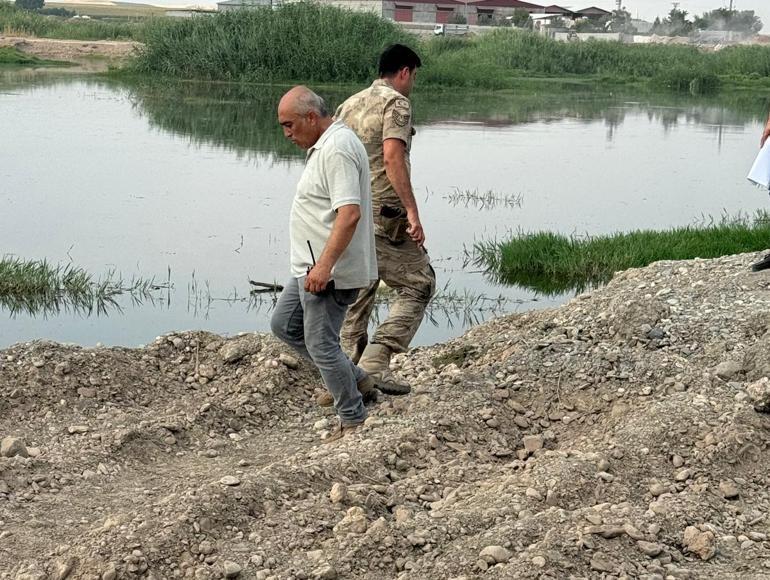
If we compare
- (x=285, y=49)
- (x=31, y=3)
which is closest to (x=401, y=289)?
(x=285, y=49)

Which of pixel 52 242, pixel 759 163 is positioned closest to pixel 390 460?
pixel 759 163

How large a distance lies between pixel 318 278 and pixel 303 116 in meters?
0.77

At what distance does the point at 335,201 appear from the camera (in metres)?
5.44

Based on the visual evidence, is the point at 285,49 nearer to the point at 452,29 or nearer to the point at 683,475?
the point at 683,475

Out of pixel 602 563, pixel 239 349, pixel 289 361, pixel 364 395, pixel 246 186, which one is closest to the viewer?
pixel 602 563

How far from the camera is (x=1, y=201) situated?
15.0 meters

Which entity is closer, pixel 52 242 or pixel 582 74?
pixel 52 242

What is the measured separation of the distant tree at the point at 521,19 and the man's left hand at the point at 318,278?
70.8 metres

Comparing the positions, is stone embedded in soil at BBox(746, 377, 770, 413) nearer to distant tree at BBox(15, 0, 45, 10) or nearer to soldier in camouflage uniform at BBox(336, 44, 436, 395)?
soldier in camouflage uniform at BBox(336, 44, 436, 395)

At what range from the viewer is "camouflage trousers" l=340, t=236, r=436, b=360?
21.9ft

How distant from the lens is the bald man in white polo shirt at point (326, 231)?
5.44 meters

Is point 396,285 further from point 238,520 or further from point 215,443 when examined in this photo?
Result: point 238,520

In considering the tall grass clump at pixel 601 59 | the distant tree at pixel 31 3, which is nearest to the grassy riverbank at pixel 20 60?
the tall grass clump at pixel 601 59

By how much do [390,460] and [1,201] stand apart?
35.3 feet
